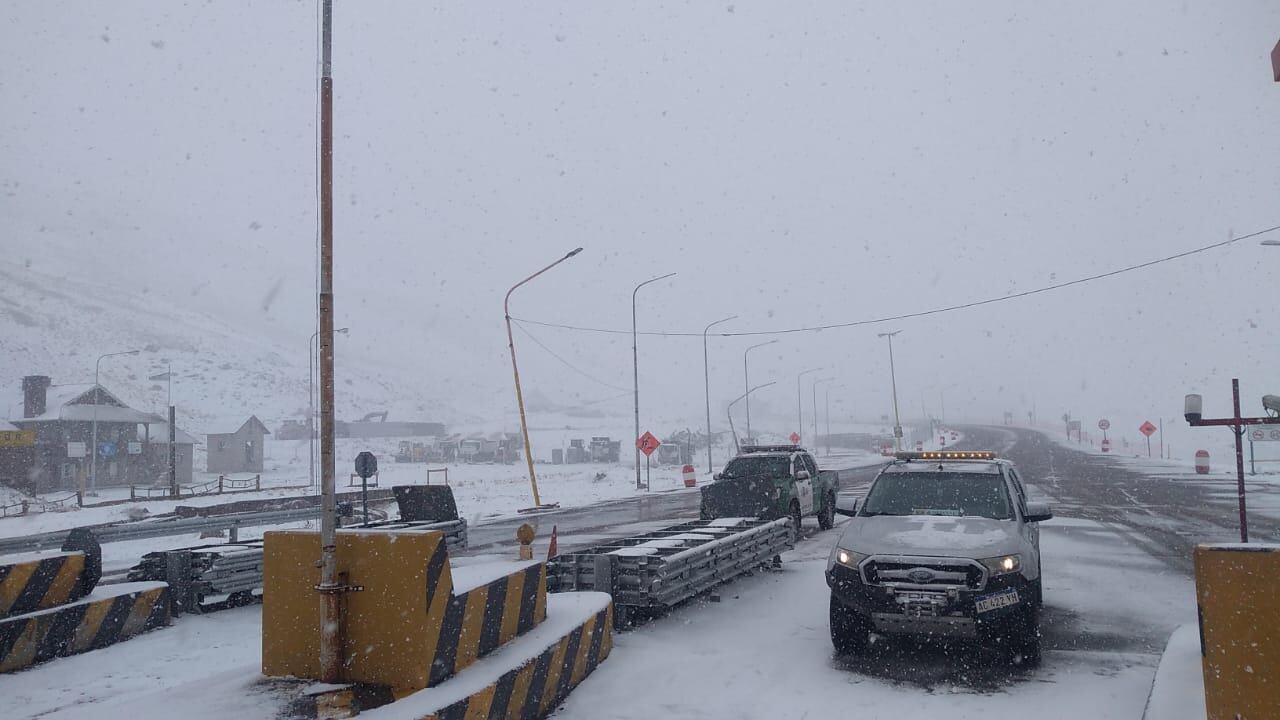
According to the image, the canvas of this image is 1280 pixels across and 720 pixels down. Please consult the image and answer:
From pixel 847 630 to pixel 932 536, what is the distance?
3.86 feet

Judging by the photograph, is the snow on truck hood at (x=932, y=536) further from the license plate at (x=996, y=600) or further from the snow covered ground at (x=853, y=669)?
the snow covered ground at (x=853, y=669)

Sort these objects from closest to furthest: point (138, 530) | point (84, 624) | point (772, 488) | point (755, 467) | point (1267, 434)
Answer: point (84, 624) → point (138, 530) → point (772, 488) → point (755, 467) → point (1267, 434)

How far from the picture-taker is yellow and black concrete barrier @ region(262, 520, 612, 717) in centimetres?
545

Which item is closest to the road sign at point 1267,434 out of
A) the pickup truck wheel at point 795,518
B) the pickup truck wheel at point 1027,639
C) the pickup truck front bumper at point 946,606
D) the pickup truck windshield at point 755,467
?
the pickup truck wheel at point 795,518

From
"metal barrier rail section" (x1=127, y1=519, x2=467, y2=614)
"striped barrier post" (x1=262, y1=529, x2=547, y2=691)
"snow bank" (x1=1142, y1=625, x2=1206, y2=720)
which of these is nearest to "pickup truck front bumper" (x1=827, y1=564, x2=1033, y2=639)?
"snow bank" (x1=1142, y1=625, x2=1206, y2=720)

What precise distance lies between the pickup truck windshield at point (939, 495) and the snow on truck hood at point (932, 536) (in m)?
0.24

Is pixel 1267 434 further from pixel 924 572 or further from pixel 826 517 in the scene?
pixel 924 572

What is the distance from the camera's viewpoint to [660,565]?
9.45m

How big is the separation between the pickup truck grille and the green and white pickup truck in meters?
7.00

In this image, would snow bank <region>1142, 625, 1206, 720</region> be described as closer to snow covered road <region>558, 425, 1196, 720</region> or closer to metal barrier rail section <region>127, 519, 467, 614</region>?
snow covered road <region>558, 425, 1196, 720</region>

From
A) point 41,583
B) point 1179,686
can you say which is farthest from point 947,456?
point 41,583

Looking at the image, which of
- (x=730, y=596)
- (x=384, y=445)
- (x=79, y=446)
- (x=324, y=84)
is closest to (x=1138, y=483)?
(x=730, y=596)

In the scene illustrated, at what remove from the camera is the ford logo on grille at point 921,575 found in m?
7.58

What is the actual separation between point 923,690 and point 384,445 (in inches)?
4411
